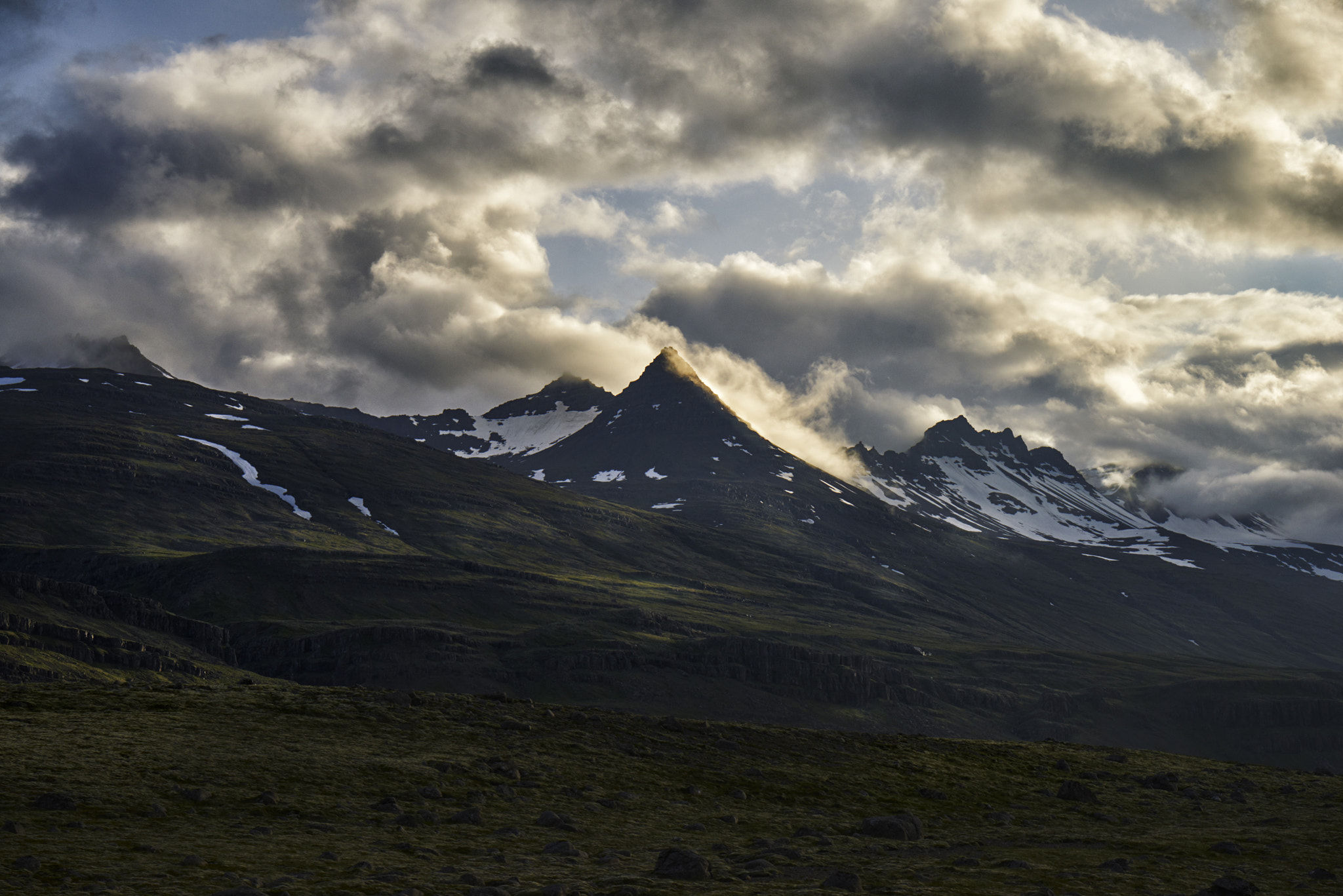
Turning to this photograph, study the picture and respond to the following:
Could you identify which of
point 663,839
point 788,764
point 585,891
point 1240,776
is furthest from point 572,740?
point 1240,776

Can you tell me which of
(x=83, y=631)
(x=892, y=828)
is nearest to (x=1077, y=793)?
A: (x=892, y=828)

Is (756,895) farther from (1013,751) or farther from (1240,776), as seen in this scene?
(1240,776)

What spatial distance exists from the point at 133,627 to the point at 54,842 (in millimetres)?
172486

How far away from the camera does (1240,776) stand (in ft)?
251

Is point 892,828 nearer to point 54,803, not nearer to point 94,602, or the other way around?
point 54,803

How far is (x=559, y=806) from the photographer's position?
1982 inches

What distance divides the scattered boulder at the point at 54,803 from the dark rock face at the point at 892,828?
35.5m

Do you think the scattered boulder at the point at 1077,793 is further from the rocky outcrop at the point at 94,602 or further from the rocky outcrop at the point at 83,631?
the rocky outcrop at the point at 94,602

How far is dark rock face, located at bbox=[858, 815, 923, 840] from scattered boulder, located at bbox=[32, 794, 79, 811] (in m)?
35.5

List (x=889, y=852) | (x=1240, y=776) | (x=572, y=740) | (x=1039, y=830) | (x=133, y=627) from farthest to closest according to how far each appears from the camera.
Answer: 1. (x=133, y=627)
2. (x=1240, y=776)
3. (x=572, y=740)
4. (x=1039, y=830)
5. (x=889, y=852)

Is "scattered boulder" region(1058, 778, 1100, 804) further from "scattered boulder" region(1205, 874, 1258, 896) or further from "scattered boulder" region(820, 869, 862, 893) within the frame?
"scattered boulder" region(820, 869, 862, 893)

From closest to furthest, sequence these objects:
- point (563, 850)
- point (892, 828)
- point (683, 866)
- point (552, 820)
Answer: point (683, 866)
point (563, 850)
point (552, 820)
point (892, 828)

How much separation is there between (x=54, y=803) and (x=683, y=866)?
25.5 meters

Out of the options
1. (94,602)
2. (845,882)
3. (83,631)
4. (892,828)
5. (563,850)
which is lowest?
(83,631)
